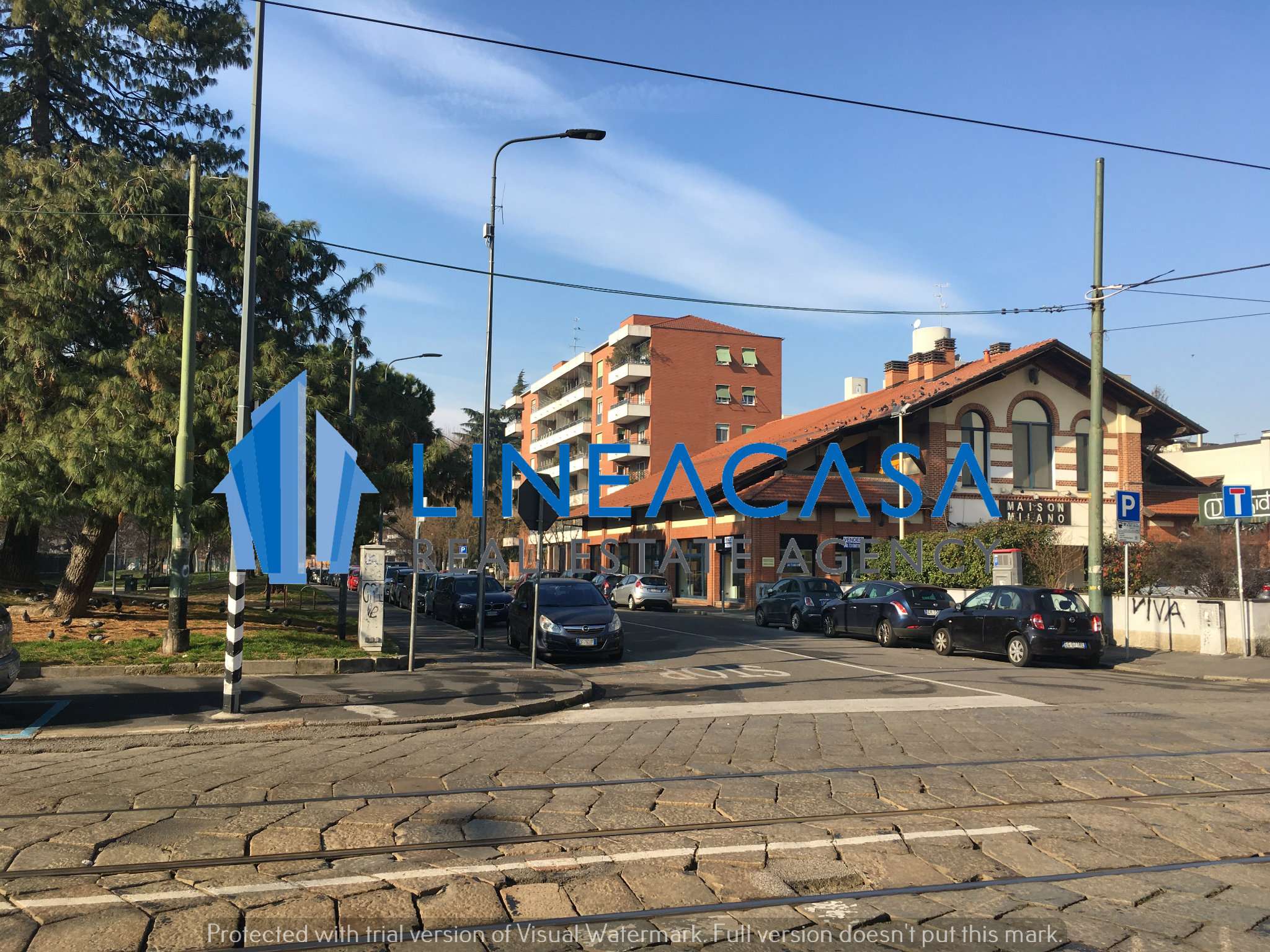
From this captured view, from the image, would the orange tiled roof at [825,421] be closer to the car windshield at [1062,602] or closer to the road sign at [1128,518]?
the road sign at [1128,518]

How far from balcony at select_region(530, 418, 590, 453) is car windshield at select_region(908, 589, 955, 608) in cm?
5063

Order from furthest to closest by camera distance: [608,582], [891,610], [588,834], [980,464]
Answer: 1. [608,582]
2. [980,464]
3. [891,610]
4. [588,834]

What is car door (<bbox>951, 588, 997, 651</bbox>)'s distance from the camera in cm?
1995

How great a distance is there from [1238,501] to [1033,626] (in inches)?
186

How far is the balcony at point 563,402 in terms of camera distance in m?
73.1

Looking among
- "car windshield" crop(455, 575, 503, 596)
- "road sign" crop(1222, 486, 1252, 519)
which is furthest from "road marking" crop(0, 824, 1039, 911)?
"car windshield" crop(455, 575, 503, 596)

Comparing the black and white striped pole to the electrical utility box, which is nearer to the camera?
the black and white striped pole

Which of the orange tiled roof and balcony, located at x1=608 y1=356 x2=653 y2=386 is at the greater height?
balcony, located at x1=608 y1=356 x2=653 y2=386

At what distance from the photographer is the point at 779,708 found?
1266cm

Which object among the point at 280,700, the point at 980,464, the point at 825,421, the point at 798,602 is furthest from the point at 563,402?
the point at 280,700

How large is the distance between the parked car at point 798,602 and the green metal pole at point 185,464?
17.2 meters

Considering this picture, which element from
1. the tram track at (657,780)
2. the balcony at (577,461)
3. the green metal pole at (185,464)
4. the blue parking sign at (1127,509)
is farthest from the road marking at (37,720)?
the balcony at (577,461)

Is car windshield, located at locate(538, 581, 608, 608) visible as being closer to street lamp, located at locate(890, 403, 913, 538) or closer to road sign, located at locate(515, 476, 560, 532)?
road sign, located at locate(515, 476, 560, 532)

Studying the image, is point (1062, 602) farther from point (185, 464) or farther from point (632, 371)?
point (632, 371)
